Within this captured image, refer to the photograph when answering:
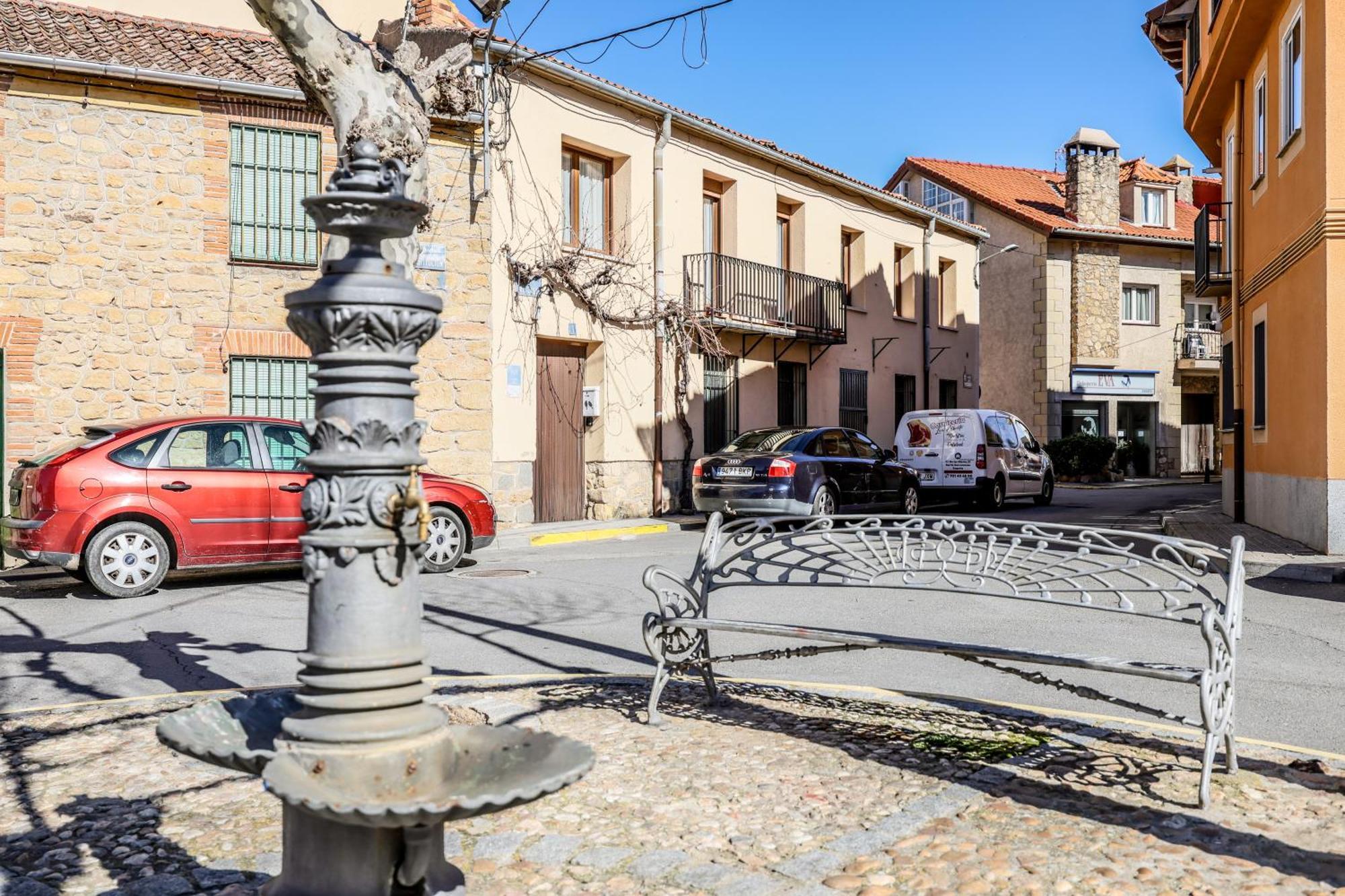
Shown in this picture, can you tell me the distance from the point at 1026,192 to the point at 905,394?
49.6 feet

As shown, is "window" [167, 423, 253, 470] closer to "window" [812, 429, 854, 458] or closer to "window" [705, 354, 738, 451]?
"window" [812, 429, 854, 458]

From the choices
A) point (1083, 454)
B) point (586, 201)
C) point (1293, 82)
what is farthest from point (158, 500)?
point (1083, 454)

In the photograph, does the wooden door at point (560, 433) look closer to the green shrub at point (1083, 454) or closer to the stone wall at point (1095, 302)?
the green shrub at point (1083, 454)

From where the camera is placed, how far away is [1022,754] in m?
4.70

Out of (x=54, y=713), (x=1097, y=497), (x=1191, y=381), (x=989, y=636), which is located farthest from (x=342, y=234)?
(x=1191, y=381)

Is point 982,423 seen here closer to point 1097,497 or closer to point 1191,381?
point 1097,497

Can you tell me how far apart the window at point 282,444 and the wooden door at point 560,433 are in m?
6.53

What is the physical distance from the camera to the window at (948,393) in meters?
29.0

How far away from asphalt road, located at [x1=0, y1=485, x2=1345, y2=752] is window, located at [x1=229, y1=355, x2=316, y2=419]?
146 inches

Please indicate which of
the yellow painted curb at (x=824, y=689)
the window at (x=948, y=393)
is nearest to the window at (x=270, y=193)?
the yellow painted curb at (x=824, y=689)

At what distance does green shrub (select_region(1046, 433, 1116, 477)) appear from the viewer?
33.4m

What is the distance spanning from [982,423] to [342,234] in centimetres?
1928

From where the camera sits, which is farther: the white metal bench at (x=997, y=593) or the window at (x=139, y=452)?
the window at (x=139, y=452)

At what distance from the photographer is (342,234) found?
106 inches
